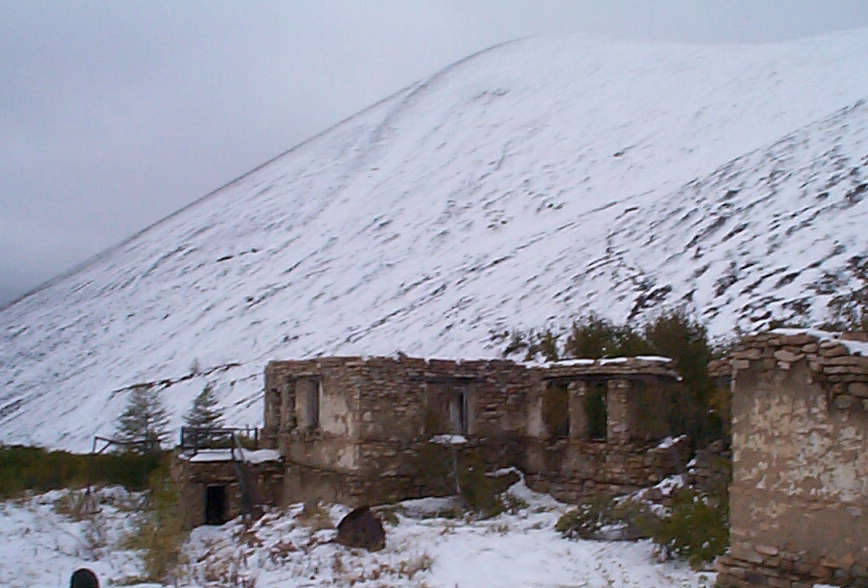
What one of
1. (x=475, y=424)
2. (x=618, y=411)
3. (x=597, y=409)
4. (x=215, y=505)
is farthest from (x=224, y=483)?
(x=618, y=411)

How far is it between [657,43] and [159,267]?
45239 millimetres

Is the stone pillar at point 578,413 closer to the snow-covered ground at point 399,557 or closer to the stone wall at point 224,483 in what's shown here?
the snow-covered ground at point 399,557

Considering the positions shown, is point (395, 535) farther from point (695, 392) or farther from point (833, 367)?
point (833, 367)

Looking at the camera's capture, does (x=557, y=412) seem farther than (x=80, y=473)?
No

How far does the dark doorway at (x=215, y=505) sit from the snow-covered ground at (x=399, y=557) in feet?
3.76

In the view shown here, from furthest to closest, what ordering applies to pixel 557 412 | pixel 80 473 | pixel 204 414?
pixel 204 414 < pixel 80 473 < pixel 557 412

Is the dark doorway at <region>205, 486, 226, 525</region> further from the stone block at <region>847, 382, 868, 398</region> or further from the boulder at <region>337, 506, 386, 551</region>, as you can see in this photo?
the stone block at <region>847, 382, 868, 398</region>

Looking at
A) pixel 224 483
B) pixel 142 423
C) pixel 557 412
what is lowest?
pixel 224 483

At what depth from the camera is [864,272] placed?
2494 centimetres

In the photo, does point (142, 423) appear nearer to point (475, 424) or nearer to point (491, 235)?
point (475, 424)

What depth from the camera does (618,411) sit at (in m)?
15.2

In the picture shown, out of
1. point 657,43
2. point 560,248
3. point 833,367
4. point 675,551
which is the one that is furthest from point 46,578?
point 657,43

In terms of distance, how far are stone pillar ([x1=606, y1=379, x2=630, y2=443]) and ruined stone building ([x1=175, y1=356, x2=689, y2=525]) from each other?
2 cm

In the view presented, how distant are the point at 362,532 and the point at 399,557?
921mm
